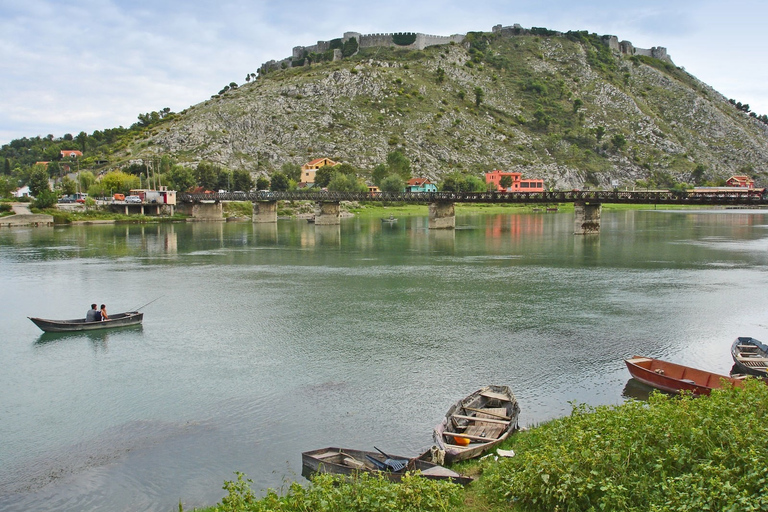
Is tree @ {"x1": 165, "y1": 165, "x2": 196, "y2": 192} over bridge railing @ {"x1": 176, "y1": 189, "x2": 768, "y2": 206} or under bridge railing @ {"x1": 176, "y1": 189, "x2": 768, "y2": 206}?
over

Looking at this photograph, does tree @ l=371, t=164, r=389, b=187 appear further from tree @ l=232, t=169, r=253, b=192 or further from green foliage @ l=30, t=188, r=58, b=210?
green foliage @ l=30, t=188, r=58, b=210

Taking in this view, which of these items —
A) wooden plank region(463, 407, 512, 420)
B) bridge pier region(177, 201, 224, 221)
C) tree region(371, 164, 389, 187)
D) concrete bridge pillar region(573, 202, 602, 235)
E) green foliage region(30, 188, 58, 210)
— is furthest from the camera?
tree region(371, 164, 389, 187)

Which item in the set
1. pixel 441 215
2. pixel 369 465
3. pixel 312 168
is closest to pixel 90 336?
pixel 369 465

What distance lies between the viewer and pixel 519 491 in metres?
13.9

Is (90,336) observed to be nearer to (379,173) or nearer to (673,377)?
(673,377)

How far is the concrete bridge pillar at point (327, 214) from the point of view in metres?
133

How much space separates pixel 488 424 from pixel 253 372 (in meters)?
13.4

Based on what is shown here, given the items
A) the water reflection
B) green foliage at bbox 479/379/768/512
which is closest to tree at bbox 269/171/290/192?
the water reflection

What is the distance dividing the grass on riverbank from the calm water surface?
5.77m

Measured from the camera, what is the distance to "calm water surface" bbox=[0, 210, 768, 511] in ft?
67.7

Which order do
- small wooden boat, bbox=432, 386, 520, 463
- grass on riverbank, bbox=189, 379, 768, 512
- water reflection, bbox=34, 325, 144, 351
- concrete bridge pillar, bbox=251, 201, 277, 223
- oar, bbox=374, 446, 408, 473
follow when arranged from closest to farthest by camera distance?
grass on riverbank, bbox=189, 379, 768, 512, oar, bbox=374, 446, 408, 473, small wooden boat, bbox=432, 386, 520, 463, water reflection, bbox=34, 325, 144, 351, concrete bridge pillar, bbox=251, 201, 277, 223

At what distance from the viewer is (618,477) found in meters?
13.5

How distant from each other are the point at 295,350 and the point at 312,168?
159343 mm

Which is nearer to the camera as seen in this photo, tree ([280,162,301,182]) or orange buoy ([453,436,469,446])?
orange buoy ([453,436,469,446])
